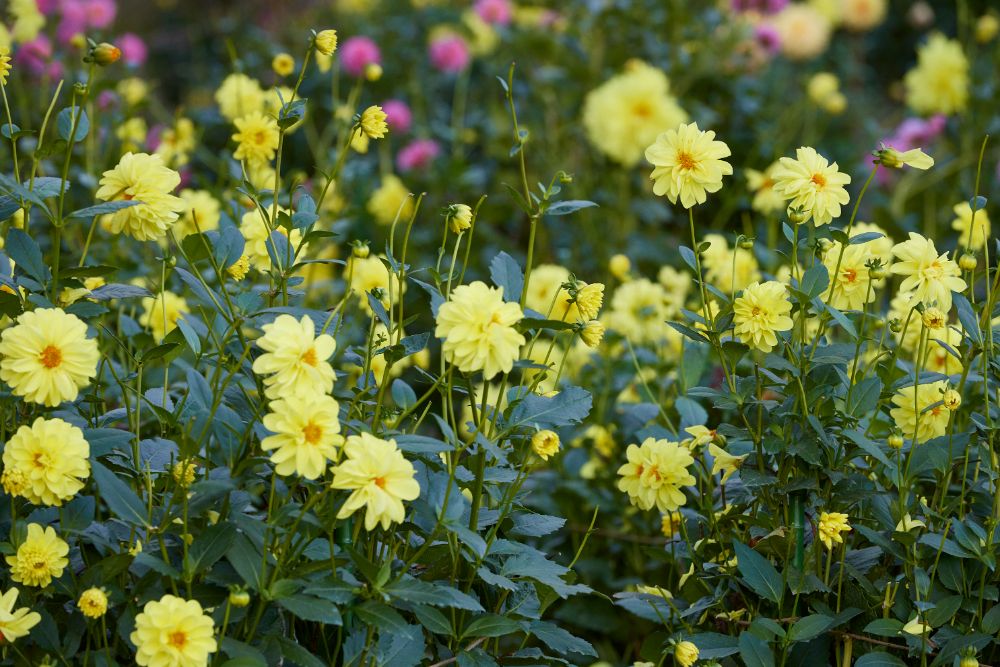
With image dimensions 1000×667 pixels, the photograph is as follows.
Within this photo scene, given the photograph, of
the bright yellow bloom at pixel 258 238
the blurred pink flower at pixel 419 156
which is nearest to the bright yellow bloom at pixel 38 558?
the bright yellow bloom at pixel 258 238

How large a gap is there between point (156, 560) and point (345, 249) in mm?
1894

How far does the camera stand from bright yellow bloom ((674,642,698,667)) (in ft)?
3.85

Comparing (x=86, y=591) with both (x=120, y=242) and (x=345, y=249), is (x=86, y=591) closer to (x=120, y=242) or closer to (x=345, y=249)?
(x=120, y=242)

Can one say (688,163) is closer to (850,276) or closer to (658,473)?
(850,276)

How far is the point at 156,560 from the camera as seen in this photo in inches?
41.0

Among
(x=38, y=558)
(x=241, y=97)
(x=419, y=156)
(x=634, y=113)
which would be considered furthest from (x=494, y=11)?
(x=38, y=558)

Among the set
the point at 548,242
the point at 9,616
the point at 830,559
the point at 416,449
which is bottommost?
the point at 548,242

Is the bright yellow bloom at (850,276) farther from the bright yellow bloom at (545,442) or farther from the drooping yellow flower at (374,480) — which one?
the drooping yellow flower at (374,480)

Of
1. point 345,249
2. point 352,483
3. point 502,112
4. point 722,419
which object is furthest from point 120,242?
point 502,112

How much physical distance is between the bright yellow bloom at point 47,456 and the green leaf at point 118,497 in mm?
23

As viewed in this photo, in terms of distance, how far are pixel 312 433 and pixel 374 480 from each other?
0.07m

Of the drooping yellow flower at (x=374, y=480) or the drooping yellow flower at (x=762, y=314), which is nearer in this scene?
the drooping yellow flower at (x=374, y=480)

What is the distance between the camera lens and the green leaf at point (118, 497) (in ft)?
3.43

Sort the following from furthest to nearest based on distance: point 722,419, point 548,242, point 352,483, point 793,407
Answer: point 548,242 < point 722,419 < point 793,407 < point 352,483
